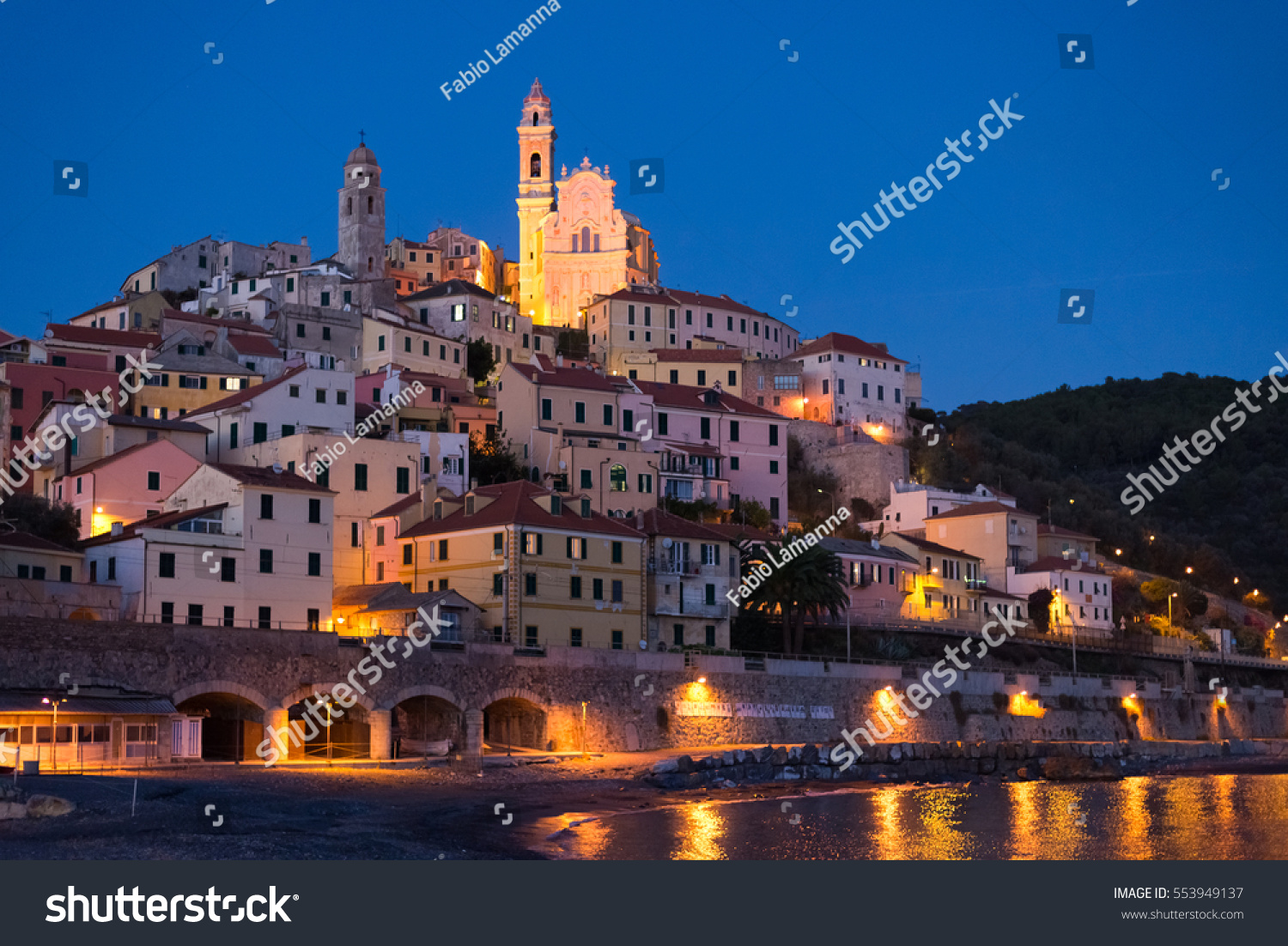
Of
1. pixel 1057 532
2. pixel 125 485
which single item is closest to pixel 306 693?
pixel 125 485

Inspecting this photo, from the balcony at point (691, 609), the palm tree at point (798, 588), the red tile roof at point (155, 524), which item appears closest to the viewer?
the red tile roof at point (155, 524)

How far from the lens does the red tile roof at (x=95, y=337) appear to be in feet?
278

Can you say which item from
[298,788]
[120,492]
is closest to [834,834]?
[298,788]

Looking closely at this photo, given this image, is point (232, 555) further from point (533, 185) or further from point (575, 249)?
point (533, 185)

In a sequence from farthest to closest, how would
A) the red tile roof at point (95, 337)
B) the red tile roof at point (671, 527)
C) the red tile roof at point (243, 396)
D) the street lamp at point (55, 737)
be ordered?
the red tile roof at point (95, 337) < the red tile roof at point (243, 396) < the red tile roof at point (671, 527) < the street lamp at point (55, 737)

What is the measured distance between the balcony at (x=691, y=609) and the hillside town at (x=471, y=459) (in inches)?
6.2

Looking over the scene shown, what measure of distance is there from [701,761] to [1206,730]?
4214 centimetres

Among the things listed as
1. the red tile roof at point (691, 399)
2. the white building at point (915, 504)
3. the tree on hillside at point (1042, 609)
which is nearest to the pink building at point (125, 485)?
the red tile roof at point (691, 399)

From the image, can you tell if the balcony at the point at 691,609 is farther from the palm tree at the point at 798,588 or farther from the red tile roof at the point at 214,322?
the red tile roof at the point at 214,322

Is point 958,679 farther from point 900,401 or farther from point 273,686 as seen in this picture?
point 900,401

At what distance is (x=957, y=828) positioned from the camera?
45.4m

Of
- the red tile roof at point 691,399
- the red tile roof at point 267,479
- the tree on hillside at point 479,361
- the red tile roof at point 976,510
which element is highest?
the tree on hillside at point 479,361

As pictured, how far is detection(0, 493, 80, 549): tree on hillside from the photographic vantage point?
61312 mm

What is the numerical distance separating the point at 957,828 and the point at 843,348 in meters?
67.9
